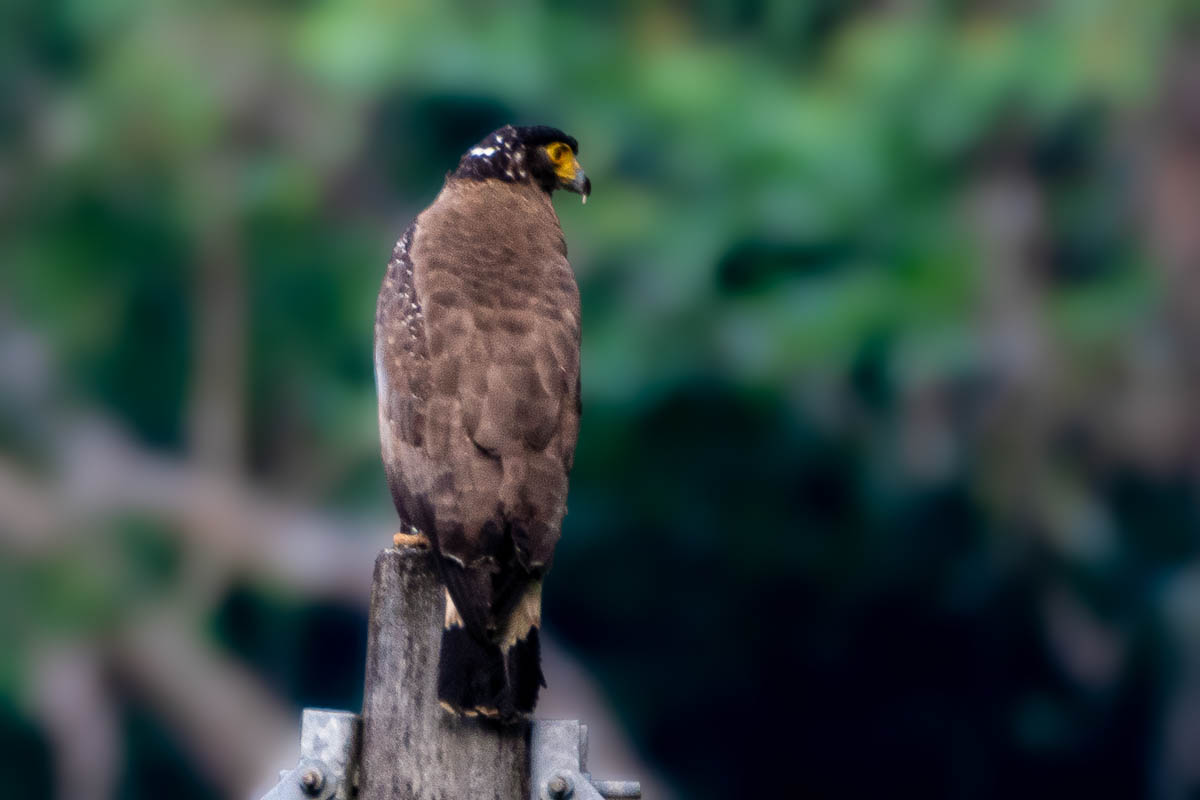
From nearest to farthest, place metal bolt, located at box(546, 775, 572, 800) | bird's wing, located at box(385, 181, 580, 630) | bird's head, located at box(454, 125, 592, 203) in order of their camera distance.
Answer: metal bolt, located at box(546, 775, 572, 800)
bird's wing, located at box(385, 181, 580, 630)
bird's head, located at box(454, 125, 592, 203)

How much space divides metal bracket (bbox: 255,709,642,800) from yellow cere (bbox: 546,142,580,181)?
1.04 m

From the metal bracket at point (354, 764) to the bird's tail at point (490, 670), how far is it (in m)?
0.04

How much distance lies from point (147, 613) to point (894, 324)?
9.20ft

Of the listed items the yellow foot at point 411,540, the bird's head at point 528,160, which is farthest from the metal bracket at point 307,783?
the bird's head at point 528,160

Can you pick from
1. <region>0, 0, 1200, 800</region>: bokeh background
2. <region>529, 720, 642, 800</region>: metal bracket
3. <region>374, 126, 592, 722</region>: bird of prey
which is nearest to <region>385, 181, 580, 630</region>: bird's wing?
<region>374, 126, 592, 722</region>: bird of prey

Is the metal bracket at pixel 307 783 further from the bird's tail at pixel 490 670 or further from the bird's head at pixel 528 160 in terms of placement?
the bird's head at pixel 528 160

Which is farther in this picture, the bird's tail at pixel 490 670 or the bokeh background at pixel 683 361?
the bokeh background at pixel 683 361

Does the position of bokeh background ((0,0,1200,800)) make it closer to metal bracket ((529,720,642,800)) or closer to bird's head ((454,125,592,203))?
bird's head ((454,125,592,203))

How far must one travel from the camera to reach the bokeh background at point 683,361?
555 centimetres

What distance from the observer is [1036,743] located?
19.2ft

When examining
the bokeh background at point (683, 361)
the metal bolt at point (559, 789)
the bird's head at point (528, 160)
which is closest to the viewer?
the metal bolt at point (559, 789)

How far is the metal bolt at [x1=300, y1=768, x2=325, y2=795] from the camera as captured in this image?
1.32m

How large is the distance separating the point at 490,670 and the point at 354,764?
5.7 inches

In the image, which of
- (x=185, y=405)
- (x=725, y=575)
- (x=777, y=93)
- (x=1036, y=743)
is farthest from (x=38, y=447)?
(x=1036, y=743)
